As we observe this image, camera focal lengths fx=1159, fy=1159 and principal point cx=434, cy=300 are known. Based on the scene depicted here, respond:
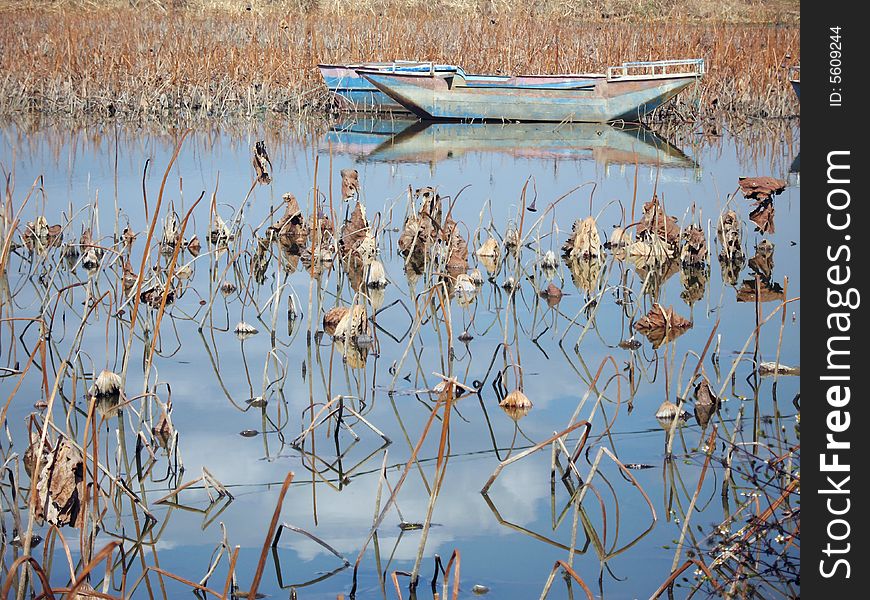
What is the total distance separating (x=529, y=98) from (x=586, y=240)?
7755 mm

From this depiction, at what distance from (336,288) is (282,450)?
84.5 inches

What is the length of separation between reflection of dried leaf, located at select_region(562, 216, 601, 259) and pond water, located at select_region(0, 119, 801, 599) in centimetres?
25

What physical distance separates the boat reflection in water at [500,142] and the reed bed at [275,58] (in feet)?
3.89

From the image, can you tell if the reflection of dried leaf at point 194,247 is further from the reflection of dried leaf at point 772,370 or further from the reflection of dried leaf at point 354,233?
the reflection of dried leaf at point 772,370

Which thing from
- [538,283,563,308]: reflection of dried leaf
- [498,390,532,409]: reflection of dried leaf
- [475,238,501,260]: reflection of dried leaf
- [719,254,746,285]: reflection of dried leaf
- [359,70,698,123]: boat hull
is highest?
[359,70,698,123]: boat hull

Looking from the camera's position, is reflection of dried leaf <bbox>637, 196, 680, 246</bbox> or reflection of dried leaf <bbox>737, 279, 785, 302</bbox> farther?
reflection of dried leaf <bbox>637, 196, 680, 246</bbox>

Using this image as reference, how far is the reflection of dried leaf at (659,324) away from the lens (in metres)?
4.87

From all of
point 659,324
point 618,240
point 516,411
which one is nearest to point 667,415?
point 516,411

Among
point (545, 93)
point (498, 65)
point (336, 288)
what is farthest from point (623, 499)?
point (498, 65)

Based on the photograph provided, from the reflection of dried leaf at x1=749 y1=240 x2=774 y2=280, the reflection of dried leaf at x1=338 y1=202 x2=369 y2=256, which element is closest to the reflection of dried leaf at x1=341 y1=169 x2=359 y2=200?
the reflection of dried leaf at x1=338 y1=202 x2=369 y2=256

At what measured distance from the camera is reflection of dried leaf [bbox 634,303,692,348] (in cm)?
487

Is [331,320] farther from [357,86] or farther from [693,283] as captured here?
[357,86]

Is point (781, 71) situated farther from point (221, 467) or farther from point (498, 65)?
point (221, 467)

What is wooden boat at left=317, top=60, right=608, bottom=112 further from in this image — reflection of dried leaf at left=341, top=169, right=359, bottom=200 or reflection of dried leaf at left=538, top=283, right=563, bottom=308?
reflection of dried leaf at left=538, top=283, right=563, bottom=308
